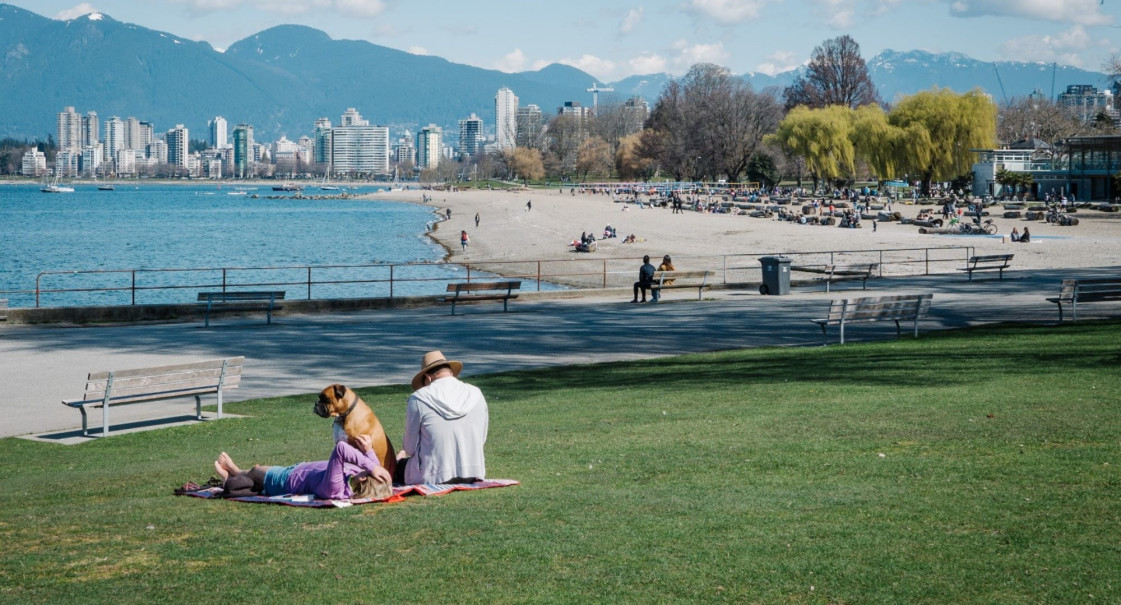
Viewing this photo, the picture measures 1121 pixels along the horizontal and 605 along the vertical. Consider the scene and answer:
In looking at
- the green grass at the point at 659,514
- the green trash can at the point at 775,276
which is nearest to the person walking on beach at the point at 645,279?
the green trash can at the point at 775,276

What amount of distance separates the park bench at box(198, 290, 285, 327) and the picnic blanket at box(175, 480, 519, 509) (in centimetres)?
1810

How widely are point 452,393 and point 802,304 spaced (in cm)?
2229

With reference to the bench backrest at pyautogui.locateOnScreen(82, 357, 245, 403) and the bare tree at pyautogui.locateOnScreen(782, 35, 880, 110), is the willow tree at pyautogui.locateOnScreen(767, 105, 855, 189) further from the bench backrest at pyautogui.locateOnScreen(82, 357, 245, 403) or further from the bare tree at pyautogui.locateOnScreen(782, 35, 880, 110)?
the bench backrest at pyautogui.locateOnScreen(82, 357, 245, 403)

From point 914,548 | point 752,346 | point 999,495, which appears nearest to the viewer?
point 914,548

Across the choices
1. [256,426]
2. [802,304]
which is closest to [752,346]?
[802,304]

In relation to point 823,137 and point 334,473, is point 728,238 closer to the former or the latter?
point 823,137

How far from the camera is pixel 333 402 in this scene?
8.62 m

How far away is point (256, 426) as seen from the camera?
46.4 ft

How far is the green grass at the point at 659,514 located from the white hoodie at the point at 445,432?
344mm

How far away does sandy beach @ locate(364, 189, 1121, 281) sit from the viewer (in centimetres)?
5344

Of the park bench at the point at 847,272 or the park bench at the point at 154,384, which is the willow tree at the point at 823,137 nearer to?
the park bench at the point at 847,272

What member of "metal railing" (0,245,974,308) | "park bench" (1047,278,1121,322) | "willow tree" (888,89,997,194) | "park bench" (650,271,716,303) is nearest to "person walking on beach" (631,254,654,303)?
"park bench" (650,271,716,303)

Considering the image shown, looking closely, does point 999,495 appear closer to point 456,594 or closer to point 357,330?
point 456,594

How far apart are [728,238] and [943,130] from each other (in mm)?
38011
